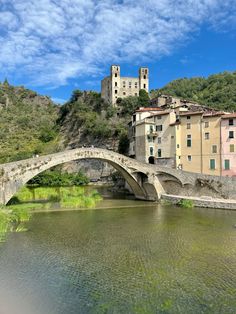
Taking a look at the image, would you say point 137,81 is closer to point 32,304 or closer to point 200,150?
point 200,150

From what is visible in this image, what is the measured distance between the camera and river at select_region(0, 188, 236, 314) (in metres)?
10.9

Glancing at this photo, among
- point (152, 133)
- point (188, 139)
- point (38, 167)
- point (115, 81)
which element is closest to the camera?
point (38, 167)

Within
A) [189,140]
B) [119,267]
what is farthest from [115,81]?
[119,267]

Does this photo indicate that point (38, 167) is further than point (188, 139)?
No

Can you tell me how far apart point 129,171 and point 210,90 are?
64616 mm

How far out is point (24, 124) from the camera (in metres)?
98.5

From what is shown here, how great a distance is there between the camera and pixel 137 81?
290ft

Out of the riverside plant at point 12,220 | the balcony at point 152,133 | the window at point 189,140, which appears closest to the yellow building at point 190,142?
the window at point 189,140

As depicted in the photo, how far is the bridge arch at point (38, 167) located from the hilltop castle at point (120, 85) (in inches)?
1840

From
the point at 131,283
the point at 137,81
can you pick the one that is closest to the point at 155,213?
the point at 131,283

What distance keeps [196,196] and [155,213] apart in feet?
29.3

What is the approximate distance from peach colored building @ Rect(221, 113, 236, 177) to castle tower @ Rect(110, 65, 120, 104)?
4726cm

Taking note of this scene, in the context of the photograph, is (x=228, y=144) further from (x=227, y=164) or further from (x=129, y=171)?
(x=129, y=171)

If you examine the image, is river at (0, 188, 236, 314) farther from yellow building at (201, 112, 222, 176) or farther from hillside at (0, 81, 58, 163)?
hillside at (0, 81, 58, 163)
